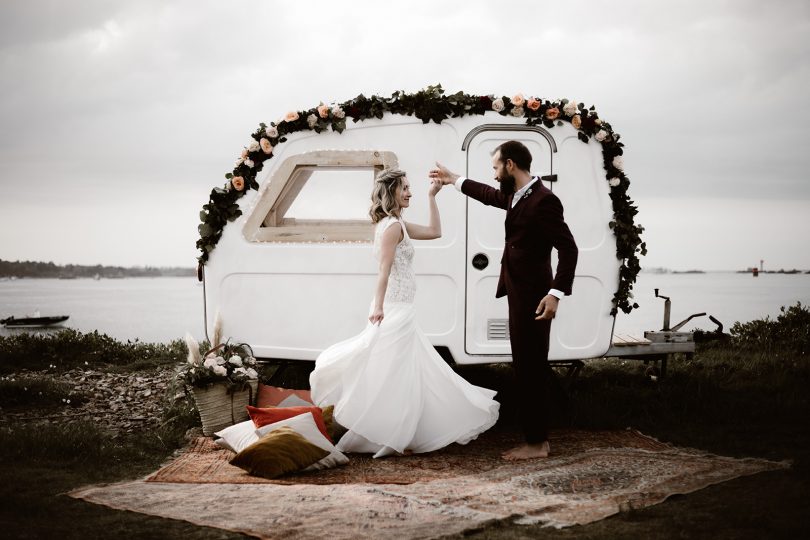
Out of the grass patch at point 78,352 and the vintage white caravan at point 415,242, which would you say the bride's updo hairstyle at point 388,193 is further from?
the grass patch at point 78,352

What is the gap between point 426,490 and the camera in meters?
3.70

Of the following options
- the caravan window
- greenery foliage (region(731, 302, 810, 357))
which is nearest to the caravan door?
the caravan window

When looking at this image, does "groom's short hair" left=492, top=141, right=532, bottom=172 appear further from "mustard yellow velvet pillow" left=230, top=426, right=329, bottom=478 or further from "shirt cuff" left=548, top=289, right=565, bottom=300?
"mustard yellow velvet pillow" left=230, top=426, right=329, bottom=478

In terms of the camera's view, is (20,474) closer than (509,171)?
Yes

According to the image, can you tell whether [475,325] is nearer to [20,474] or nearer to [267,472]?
[267,472]

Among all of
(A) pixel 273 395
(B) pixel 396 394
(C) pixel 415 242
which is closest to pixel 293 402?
(A) pixel 273 395

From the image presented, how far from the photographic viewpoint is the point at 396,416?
4.55m

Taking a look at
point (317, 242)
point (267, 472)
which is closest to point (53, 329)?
point (317, 242)

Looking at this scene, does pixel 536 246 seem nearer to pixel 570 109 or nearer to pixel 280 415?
pixel 570 109

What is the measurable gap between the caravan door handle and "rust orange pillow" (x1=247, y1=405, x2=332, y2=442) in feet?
5.63

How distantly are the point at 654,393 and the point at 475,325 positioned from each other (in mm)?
1886

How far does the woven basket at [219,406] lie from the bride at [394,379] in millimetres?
791

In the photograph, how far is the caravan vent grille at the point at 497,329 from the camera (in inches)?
213

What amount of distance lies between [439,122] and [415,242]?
0.98 m
